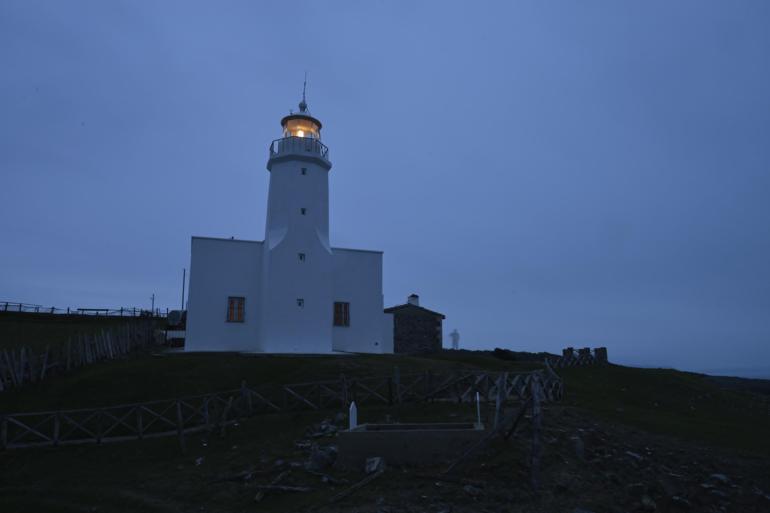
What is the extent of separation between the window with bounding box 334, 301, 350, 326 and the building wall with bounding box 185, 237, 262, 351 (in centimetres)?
446

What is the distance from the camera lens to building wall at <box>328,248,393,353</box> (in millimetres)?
31156

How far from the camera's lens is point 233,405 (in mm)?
17688

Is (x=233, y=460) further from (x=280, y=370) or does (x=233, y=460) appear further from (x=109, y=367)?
(x=109, y=367)

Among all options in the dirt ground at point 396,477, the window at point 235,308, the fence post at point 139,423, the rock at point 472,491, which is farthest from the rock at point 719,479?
the window at point 235,308

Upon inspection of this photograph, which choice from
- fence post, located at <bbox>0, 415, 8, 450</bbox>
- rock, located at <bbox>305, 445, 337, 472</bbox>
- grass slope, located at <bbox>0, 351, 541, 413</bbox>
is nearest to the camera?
rock, located at <bbox>305, 445, 337, 472</bbox>

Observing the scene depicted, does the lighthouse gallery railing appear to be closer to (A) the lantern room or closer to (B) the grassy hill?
(A) the lantern room

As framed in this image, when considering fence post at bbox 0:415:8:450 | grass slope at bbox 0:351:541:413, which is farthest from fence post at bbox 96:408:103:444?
grass slope at bbox 0:351:541:413

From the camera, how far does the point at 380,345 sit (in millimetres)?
31625

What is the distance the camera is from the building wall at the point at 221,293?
28781 mm

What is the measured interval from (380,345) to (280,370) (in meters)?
10.2

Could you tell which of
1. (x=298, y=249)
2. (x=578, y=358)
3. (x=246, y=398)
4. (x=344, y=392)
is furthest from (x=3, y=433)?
(x=578, y=358)

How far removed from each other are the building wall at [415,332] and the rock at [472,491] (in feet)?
89.4

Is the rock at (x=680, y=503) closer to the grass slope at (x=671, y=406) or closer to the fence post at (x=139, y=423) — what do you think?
the grass slope at (x=671, y=406)

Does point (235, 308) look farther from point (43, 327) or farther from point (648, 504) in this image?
point (648, 504)
